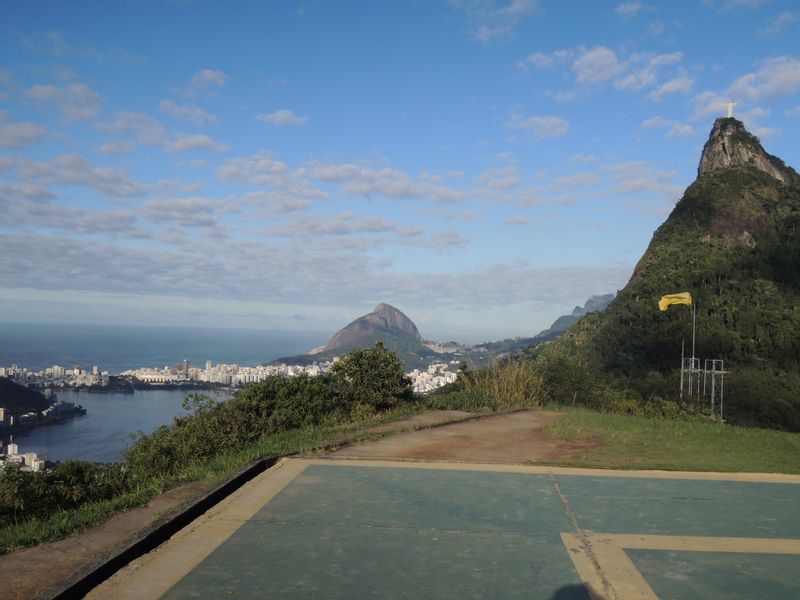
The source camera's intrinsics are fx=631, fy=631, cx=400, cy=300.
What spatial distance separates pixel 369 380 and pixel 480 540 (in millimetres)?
6772

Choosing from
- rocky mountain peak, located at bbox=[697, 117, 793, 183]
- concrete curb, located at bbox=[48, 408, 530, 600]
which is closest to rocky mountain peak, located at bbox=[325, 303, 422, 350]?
rocky mountain peak, located at bbox=[697, 117, 793, 183]

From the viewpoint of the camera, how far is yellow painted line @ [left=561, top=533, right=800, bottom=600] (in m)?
3.12

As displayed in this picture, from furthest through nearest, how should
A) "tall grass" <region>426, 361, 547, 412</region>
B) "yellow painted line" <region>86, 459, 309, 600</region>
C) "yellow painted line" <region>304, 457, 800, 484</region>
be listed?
"tall grass" <region>426, 361, 547, 412</region> < "yellow painted line" <region>304, 457, 800, 484</region> < "yellow painted line" <region>86, 459, 309, 600</region>

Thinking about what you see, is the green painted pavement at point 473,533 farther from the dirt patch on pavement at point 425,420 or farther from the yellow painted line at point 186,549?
the dirt patch on pavement at point 425,420

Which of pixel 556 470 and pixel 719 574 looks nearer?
pixel 719 574

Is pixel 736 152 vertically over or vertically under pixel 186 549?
over

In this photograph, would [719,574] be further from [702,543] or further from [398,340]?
[398,340]

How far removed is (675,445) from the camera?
289 inches

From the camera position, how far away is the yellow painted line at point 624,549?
10.2ft

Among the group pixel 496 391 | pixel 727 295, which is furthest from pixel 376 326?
pixel 496 391

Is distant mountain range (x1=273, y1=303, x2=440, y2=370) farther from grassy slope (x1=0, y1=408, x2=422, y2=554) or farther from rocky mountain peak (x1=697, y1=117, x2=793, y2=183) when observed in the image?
grassy slope (x1=0, y1=408, x2=422, y2=554)

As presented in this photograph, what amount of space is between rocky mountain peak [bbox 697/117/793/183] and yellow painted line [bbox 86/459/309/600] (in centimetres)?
9342

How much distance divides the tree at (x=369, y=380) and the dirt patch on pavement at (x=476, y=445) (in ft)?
5.92

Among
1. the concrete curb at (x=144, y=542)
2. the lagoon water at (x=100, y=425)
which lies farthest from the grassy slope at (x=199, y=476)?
the lagoon water at (x=100, y=425)
